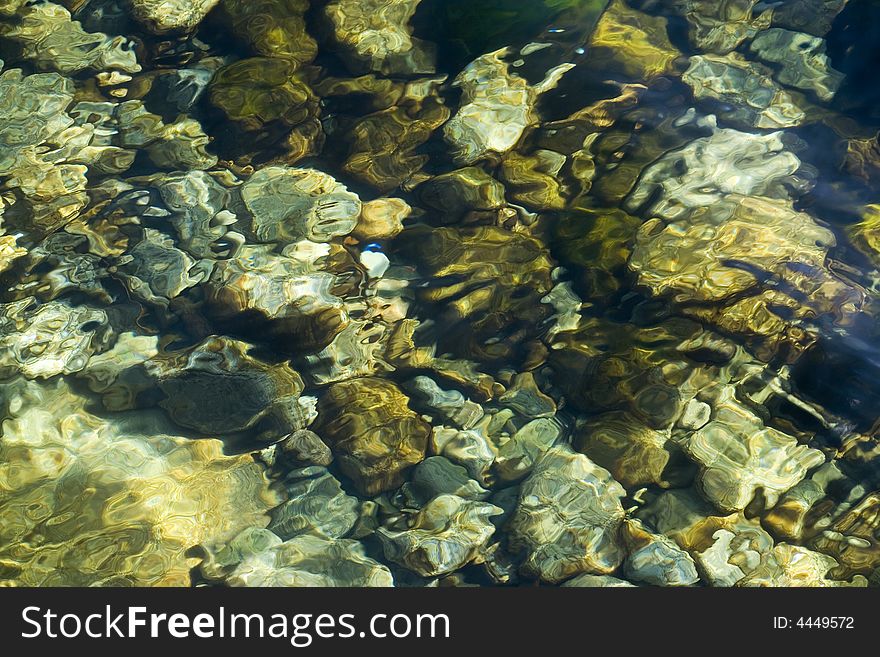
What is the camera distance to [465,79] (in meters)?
3.09

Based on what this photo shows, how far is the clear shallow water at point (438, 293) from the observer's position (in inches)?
86.6

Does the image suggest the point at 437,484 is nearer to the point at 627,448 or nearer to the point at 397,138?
the point at 627,448

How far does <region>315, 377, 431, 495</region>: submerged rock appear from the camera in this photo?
2.30 meters

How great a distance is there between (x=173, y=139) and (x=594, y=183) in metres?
1.70

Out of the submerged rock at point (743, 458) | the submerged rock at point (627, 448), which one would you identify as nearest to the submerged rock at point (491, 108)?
the submerged rock at point (627, 448)

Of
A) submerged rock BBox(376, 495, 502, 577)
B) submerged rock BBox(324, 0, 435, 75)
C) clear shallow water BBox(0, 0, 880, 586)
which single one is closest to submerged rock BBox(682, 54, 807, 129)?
clear shallow water BBox(0, 0, 880, 586)

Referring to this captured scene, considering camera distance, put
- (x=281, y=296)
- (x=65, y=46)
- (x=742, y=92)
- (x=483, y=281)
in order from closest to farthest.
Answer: (x=281, y=296), (x=483, y=281), (x=742, y=92), (x=65, y=46)

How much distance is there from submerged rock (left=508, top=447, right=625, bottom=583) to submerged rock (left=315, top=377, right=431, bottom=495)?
1.25 ft

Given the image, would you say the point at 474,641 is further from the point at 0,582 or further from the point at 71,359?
the point at 71,359

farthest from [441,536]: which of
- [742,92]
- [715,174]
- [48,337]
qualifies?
[742,92]

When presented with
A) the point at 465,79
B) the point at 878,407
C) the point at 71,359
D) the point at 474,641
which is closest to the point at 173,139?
the point at 71,359

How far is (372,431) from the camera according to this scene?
2348mm

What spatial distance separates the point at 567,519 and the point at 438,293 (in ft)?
2.98

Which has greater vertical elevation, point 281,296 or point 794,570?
point 281,296
